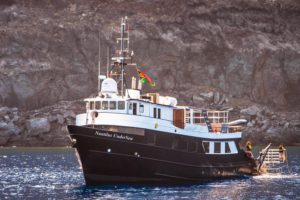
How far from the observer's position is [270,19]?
159750 mm

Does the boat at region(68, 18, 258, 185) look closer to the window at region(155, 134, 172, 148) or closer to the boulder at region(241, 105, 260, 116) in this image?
the window at region(155, 134, 172, 148)

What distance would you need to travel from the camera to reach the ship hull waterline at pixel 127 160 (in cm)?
6100

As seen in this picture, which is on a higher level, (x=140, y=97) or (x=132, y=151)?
(x=140, y=97)

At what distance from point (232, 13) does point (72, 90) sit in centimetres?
3682

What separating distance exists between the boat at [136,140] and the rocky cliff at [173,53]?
67.3 metres

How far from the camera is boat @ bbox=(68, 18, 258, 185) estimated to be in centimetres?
6128

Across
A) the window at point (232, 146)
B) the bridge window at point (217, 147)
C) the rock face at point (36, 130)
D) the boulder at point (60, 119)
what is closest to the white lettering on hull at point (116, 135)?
the bridge window at point (217, 147)

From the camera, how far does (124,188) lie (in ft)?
202

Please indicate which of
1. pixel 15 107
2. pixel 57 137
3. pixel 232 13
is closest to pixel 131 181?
pixel 57 137

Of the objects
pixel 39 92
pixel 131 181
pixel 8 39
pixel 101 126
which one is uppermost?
pixel 8 39

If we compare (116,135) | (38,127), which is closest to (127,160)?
(116,135)

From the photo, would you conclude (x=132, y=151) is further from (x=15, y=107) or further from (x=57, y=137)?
(x=15, y=107)

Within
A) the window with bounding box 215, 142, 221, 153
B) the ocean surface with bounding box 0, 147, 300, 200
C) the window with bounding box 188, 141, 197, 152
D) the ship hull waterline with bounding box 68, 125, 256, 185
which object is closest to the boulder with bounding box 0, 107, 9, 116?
the ocean surface with bounding box 0, 147, 300, 200

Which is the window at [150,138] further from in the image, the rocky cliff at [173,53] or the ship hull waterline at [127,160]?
the rocky cliff at [173,53]
